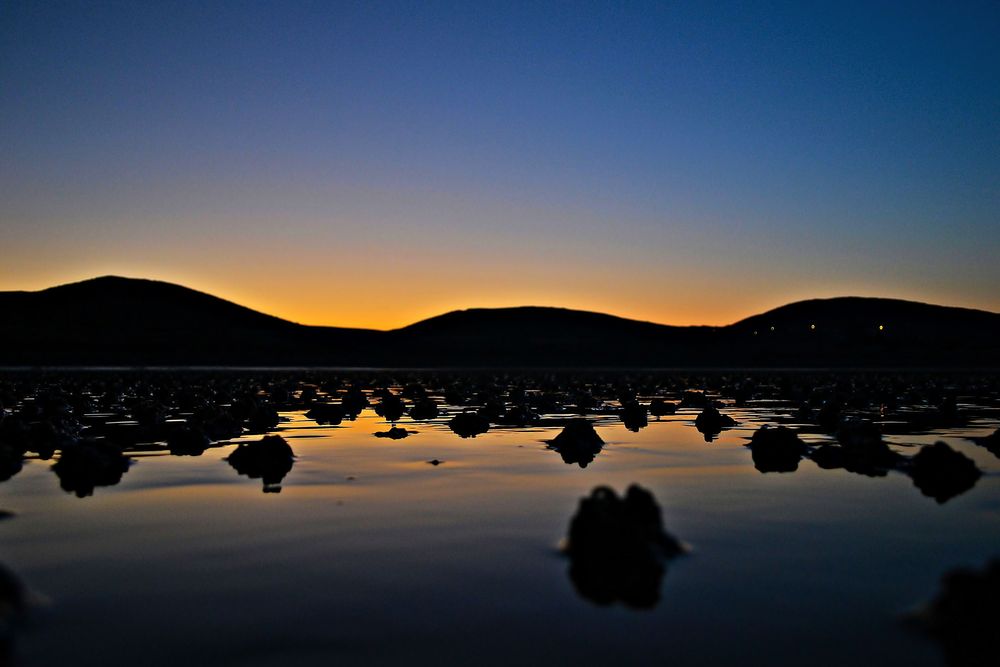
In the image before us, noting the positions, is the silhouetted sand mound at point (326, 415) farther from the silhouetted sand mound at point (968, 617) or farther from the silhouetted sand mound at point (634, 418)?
the silhouetted sand mound at point (968, 617)

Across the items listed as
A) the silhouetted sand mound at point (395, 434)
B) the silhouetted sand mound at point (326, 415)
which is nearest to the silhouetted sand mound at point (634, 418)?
the silhouetted sand mound at point (395, 434)

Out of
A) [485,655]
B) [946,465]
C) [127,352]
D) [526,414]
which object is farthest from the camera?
[127,352]

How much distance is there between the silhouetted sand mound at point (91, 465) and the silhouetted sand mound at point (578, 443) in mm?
6511

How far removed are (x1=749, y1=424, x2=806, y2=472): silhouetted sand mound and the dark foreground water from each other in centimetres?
78

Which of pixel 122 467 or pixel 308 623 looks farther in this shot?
pixel 122 467

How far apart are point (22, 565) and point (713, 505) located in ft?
21.5

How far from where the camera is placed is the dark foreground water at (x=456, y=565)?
4793 millimetres

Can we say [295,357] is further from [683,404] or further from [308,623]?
[308,623]

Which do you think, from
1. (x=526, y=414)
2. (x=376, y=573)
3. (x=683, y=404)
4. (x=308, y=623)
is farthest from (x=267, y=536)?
(x=683, y=404)

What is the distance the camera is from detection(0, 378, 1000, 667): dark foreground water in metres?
4.79

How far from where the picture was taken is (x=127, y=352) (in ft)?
460

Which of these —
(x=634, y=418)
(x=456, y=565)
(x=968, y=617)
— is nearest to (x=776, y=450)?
(x=456, y=565)

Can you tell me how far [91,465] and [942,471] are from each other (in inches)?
433

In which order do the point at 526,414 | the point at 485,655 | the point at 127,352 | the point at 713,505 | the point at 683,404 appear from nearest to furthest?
the point at 485,655, the point at 713,505, the point at 526,414, the point at 683,404, the point at 127,352
